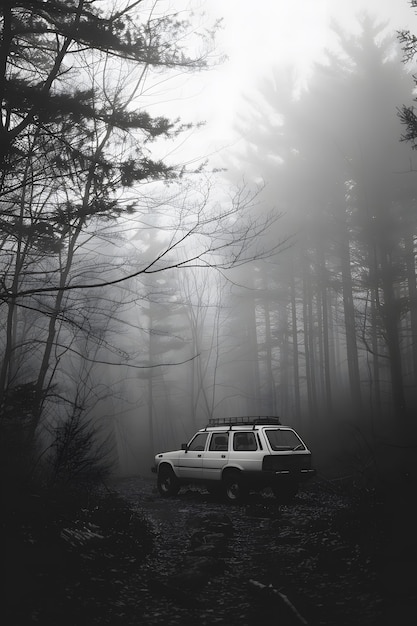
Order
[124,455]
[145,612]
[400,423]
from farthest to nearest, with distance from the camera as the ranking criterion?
[124,455] < [400,423] < [145,612]

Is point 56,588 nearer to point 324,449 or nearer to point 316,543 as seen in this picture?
point 316,543

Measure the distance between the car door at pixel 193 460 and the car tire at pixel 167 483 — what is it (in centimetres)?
40

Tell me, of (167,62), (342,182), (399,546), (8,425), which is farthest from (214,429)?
(342,182)

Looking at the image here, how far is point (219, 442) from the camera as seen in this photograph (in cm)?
1310

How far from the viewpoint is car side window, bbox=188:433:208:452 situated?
530 inches

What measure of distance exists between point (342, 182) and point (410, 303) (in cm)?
745

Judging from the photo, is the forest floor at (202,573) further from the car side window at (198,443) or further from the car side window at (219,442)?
the car side window at (198,443)

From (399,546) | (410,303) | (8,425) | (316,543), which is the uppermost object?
(410,303)

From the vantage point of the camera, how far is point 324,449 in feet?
67.1

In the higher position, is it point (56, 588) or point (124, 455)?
point (56, 588)

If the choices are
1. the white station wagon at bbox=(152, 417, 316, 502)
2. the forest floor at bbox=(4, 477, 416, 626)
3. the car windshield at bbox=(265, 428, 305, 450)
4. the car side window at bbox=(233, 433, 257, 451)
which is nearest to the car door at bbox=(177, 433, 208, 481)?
the white station wagon at bbox=(152, 417, 316, 502)

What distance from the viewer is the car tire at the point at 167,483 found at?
14.0 metres

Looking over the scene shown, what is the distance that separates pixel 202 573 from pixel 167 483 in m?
8.97

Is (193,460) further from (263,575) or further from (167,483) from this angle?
(263,575)
